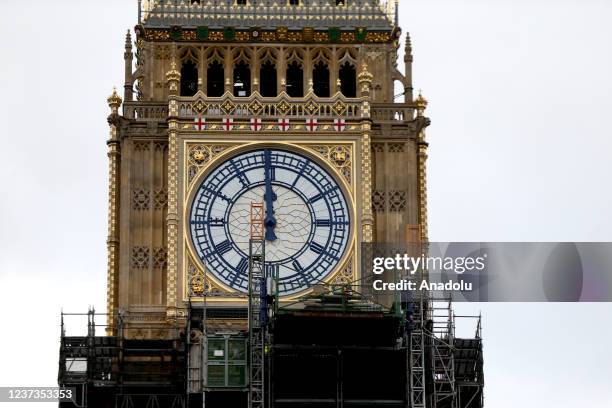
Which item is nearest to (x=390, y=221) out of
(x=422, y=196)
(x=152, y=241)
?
(x=422, y=196)

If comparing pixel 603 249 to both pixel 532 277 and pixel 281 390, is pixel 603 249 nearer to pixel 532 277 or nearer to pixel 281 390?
pixel 532 277

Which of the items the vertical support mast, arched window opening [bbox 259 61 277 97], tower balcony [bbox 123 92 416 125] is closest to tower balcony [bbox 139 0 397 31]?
arched window opening [bbox 259 61 277 97]

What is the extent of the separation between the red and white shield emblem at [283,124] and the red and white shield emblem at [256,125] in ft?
1.59

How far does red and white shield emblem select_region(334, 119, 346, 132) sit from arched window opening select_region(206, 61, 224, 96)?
3.63m

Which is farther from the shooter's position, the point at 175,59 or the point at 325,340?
the point at 175,59

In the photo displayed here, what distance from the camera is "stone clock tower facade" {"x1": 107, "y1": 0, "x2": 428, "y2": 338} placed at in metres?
74.3

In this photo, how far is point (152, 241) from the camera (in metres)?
74.9

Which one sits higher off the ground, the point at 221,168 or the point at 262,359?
the point at 221,168

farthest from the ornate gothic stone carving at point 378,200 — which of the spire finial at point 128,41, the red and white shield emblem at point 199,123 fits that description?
the spire finial at point 128,41

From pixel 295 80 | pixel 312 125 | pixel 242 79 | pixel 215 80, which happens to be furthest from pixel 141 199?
pixel 295 80

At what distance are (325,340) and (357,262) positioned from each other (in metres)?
2.58

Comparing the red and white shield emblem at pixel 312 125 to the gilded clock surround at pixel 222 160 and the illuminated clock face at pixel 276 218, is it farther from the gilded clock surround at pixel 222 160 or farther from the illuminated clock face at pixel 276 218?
the illuminated clock face at pixel 276 218

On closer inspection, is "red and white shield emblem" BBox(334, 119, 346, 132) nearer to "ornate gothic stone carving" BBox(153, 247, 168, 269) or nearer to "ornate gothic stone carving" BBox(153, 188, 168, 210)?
"ornate gothic stone carving" BBox(153, 188, 168, 210)

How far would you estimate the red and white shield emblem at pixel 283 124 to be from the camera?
2972 inches
